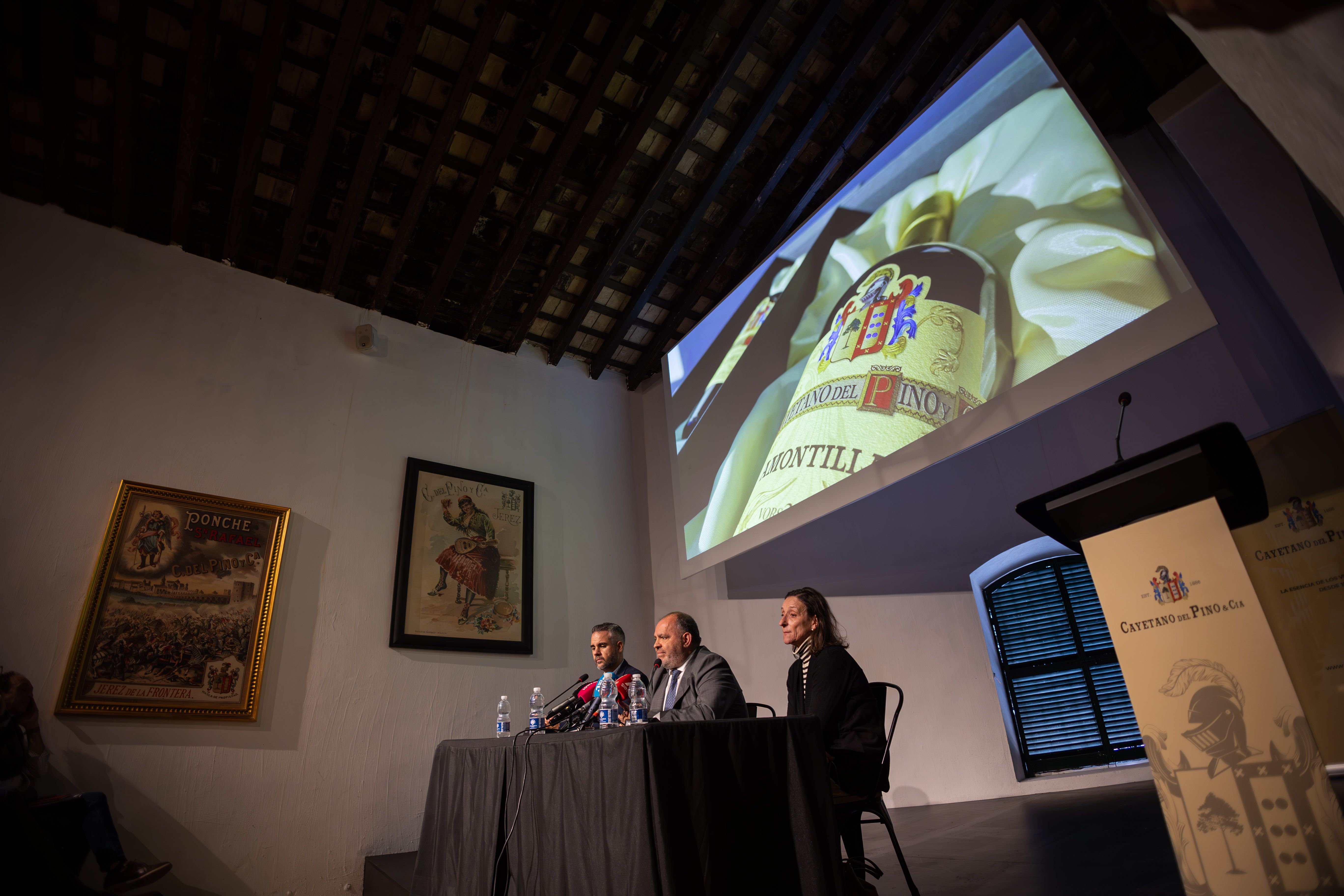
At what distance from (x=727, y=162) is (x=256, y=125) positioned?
2.88 metres

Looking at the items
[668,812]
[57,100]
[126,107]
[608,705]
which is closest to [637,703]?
[608,705]

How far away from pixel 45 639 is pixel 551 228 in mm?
3840

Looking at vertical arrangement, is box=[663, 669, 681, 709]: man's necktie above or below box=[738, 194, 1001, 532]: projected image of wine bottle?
below

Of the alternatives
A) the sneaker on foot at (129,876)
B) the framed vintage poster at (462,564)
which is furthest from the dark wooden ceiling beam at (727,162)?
the sneaker on foot at (129,876)

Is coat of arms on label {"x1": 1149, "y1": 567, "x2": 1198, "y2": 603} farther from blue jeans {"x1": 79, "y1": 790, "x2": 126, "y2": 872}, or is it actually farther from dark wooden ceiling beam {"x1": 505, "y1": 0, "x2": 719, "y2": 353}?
blue jeans {"x1": 79, "y1": 790, "x2": 126, "y2": 872}

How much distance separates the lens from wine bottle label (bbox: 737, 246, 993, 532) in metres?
3.09

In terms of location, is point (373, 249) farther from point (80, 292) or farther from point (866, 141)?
point (866, 141)

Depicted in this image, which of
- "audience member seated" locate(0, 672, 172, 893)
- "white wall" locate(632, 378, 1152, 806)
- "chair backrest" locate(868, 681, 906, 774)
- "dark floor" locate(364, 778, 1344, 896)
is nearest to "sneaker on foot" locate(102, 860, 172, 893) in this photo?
"audience member seated" locate(0, 672, 172, 893)

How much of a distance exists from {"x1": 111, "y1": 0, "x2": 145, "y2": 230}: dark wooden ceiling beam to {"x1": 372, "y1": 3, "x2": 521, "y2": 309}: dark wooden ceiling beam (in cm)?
147

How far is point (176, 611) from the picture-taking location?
3.74 m

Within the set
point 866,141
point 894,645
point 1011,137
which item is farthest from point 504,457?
point 1011,137

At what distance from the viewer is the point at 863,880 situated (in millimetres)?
2135

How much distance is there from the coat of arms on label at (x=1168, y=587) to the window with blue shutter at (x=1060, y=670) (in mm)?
3426

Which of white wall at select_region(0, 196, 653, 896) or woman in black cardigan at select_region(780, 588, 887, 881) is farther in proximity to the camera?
white wall at select_region(0, 196, 653, 896)
